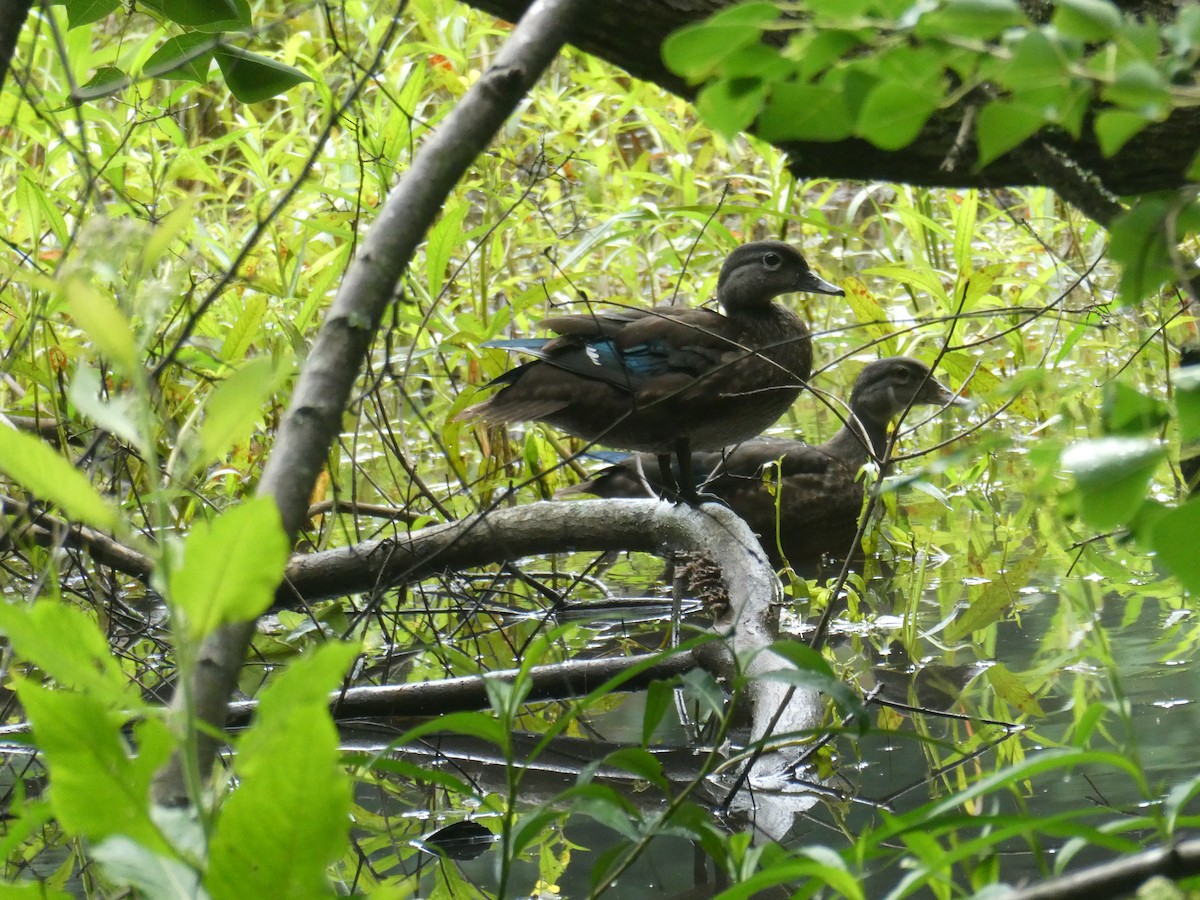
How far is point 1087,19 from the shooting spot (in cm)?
64

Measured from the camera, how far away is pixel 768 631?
231 cm

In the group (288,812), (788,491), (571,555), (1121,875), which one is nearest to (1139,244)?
(1121,875)

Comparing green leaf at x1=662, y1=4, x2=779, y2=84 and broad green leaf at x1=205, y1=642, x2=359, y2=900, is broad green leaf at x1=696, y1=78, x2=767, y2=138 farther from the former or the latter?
broad green leaf at x1=205, y1=642, x2=359, y2=900

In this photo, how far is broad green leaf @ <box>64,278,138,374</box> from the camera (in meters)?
0.61

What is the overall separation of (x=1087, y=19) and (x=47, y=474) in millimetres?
544

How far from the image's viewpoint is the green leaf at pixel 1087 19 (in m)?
0.62

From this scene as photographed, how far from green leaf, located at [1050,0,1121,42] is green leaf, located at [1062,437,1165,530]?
211 millimetres

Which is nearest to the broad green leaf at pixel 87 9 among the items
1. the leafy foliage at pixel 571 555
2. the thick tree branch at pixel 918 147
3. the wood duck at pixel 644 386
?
the leafy foliage at pixel 571 555

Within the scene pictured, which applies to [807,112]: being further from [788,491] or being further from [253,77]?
[788,491]

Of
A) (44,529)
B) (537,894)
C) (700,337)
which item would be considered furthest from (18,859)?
(700,337)

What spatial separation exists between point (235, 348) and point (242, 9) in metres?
1.24

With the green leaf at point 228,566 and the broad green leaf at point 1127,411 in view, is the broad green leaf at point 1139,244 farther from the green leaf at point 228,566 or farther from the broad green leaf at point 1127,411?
the green leaf at point 228,566

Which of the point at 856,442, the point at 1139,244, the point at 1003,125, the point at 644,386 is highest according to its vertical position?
the point at 1003,125

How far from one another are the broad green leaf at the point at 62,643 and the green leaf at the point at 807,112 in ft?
1.61
